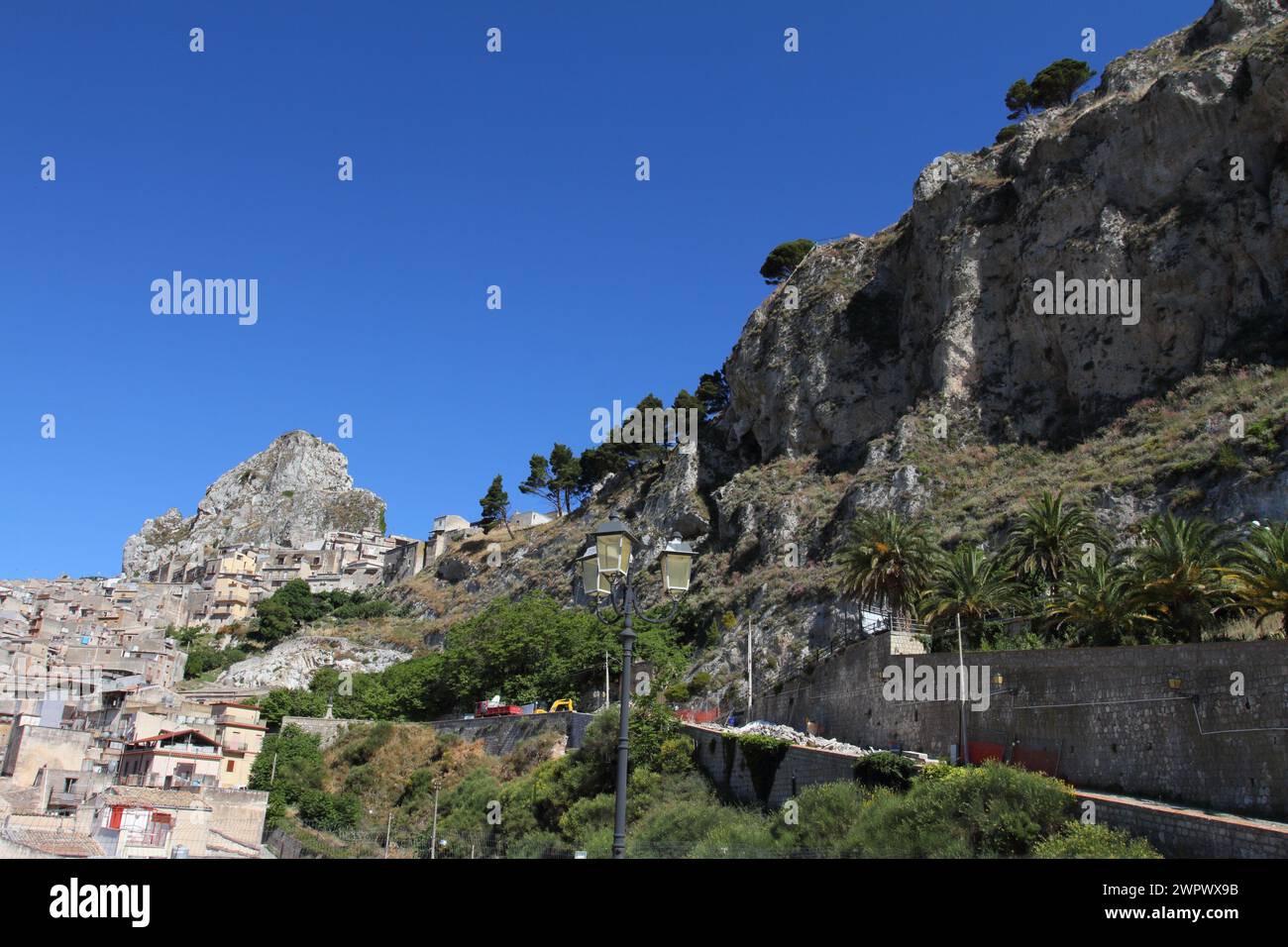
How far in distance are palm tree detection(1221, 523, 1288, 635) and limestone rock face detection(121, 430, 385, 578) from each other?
5800 inches

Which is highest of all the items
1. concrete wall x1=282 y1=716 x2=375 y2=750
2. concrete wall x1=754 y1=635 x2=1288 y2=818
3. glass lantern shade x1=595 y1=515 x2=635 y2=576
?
glass lantern shade x1=595 y1=515 x2=635 y2=576

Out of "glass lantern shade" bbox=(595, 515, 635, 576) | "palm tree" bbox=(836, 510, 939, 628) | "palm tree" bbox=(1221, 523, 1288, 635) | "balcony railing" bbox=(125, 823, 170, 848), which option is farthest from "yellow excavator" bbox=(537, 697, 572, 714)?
"glass lantern shade" bbox=(595, 515, 635, 576)

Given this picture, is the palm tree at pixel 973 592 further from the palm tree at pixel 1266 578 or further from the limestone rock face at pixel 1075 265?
the limestone rock face at pixel 1075 265

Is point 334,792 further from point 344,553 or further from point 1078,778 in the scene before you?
point 344,553

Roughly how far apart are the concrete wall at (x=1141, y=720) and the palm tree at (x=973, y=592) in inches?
75.9

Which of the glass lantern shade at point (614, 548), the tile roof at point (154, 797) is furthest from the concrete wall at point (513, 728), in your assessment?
the glass lantern shade at point (614, 548)

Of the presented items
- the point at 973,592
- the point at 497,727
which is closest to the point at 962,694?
the point at 973,592

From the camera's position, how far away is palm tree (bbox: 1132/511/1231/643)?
22234 millimetres

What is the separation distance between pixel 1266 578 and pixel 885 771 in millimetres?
9013

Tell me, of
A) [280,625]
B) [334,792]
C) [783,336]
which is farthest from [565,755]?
[280,625]

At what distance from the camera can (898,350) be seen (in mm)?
58031

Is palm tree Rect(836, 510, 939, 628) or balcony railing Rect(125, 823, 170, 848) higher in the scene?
palm tree Rect(836, 510, 939, 628)

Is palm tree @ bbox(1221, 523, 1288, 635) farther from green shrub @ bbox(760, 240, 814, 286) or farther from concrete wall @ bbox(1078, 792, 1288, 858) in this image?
green shrub @ bbox(760, 240, 814, 286)
